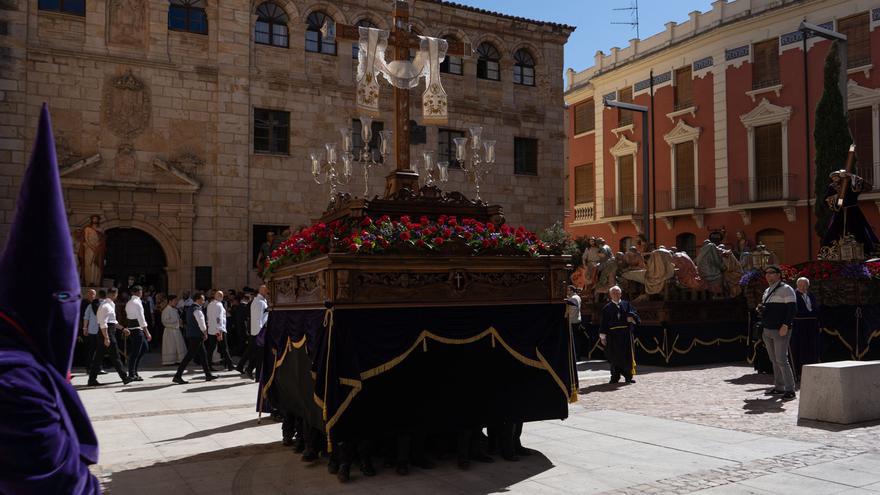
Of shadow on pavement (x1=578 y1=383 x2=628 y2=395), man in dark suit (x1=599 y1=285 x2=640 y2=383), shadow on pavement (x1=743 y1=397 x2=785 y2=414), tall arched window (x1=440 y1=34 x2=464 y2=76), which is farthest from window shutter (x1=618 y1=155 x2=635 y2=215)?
shadow on pavement (x1=743 y1=397 x2=785 y2=414)

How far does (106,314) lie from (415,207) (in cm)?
977

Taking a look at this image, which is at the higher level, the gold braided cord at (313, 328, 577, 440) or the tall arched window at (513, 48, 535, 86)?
the tall arched window at (513, 48, 535, 86)

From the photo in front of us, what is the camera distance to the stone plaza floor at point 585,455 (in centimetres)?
629

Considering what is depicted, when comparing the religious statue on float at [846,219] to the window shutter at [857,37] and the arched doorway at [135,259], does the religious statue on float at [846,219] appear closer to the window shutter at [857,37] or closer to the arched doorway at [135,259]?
the window shutter at [857,37]

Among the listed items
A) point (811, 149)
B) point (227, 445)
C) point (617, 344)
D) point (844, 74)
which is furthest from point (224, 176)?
point (811, 149)

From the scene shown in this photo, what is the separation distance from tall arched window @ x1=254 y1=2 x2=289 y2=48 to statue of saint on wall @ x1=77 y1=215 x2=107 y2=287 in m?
8.16

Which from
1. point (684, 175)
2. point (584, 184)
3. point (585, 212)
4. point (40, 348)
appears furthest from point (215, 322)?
point (584, 184)

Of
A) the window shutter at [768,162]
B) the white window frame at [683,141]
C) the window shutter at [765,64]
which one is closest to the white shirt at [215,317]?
the window shutter at [768,162]

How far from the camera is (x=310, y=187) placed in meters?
24.8

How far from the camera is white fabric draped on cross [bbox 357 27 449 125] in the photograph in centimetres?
816

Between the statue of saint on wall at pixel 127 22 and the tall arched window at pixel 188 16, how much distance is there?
89 centimetres

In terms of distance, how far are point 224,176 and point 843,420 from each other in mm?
19347

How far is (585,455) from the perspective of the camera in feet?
24.2

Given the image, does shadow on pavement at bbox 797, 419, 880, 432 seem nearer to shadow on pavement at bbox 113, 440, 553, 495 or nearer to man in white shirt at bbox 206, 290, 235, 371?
shadow on pavement at bbox 113, 440, 553, 495
